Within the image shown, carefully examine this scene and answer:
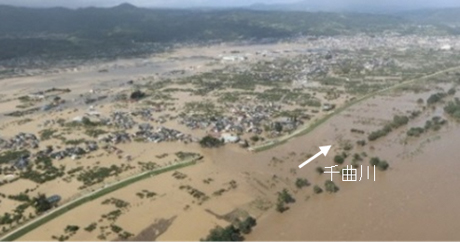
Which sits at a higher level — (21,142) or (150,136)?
(150,136)

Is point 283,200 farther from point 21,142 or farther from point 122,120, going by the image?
point 21,142

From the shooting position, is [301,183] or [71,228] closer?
[71,228]

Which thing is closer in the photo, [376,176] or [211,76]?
[376,176]

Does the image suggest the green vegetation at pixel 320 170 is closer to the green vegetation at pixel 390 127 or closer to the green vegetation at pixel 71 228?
the green vegetation at pixel 390 127

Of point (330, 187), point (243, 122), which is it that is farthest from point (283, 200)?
point (243, 122)

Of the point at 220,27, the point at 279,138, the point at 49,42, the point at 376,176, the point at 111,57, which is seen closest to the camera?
the point at 376,176

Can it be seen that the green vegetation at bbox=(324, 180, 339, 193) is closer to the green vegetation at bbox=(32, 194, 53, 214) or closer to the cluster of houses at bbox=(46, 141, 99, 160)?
the green vegetation at bbox=(32, 194, 53, 214)

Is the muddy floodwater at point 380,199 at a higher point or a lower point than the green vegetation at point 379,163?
lower

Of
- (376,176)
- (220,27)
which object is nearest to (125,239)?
(376,176)

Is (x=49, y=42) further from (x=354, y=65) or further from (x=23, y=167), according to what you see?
(x=23, y=167)

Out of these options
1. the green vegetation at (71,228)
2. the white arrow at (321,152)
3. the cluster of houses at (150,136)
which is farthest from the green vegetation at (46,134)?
the white arrow at (321,152)

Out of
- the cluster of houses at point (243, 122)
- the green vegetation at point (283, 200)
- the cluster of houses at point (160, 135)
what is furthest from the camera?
the cluster of houses at point (243, 122)
